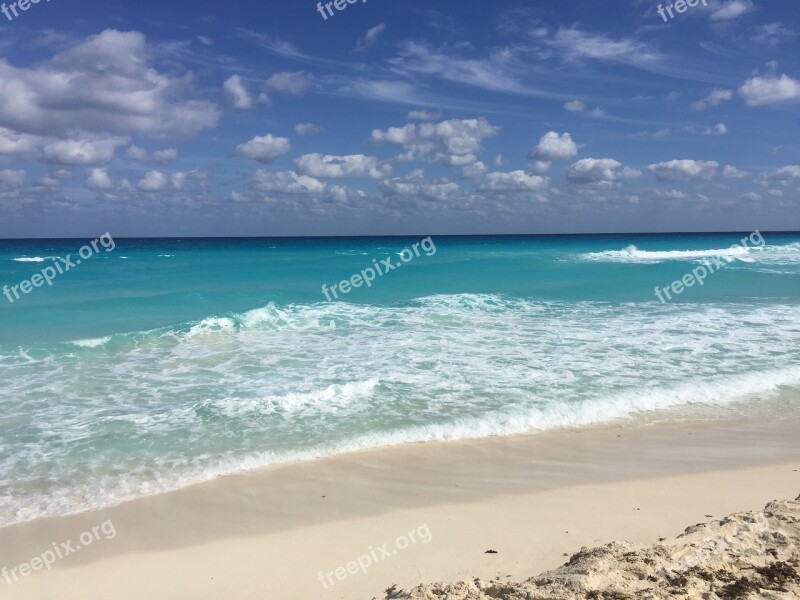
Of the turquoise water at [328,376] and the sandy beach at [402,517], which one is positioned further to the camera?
the turquoise water at [328,376]

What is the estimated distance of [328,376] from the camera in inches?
420

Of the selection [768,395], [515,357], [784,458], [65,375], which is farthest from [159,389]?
[768,395]

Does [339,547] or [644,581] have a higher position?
[644,581]

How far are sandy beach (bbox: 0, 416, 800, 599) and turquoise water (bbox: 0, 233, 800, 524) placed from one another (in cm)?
60

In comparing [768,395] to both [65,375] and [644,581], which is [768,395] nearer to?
[644,581]

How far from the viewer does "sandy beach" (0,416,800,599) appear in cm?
466

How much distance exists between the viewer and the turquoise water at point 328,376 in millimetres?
7344

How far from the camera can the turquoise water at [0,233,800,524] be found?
734 centimetres

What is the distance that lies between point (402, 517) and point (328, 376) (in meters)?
5.29

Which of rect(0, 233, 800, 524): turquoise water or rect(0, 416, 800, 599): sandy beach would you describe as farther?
rect(0, 233, 800, 524): turquoise water

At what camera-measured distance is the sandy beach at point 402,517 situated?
4660mm

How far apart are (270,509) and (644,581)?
138 inches

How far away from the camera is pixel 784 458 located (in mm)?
6980

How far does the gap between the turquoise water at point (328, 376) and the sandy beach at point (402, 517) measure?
1.97 ft
